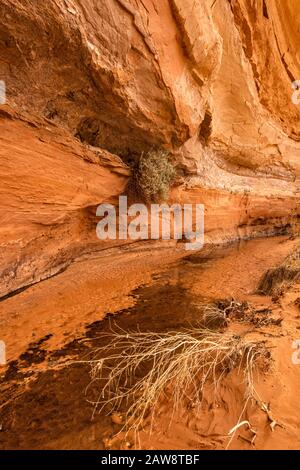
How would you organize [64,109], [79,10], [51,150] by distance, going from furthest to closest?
1. [64,109]
2. [51,150]
3. [79,10]

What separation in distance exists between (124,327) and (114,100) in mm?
3718

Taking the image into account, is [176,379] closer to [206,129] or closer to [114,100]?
[114,100]

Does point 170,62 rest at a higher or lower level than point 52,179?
higher

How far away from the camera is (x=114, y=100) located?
4785 millimetres

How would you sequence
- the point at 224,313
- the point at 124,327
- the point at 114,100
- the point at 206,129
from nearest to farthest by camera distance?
1. the point at 224,313
2. the point at 124,327
3. the point at 114,100
4. the point at 206,129

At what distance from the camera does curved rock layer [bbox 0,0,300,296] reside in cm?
381

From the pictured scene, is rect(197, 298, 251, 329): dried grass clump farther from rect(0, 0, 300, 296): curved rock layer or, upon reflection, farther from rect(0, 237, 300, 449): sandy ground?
rect(0, 0, 300, 296): curved rock layer

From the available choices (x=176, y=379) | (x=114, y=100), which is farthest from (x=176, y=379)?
(x=114, y=100)

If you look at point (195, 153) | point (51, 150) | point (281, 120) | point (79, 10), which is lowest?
point (51, 150)
